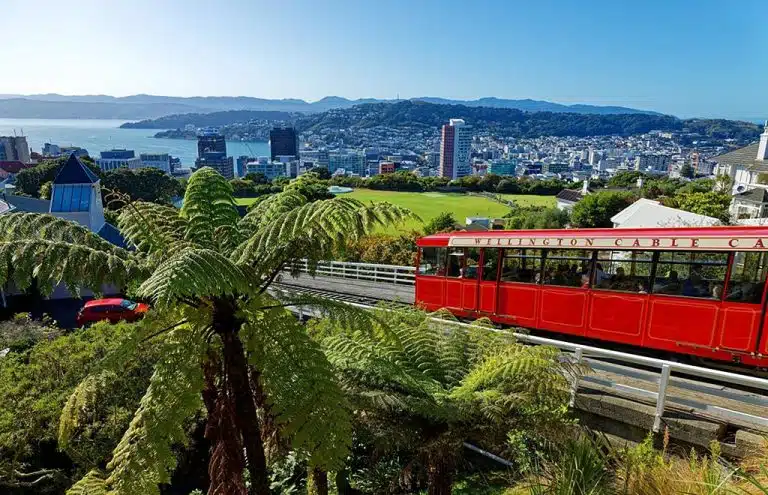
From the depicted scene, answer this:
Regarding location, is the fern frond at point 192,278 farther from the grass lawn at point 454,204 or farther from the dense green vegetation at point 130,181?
the dense green vegetation at point 130,181

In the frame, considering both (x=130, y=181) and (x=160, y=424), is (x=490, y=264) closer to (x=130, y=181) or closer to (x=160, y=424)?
(x=160, y=424)

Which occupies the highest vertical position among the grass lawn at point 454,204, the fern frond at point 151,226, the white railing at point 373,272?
the fern frond at point 151,226

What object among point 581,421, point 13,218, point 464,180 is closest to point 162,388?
point 13,218

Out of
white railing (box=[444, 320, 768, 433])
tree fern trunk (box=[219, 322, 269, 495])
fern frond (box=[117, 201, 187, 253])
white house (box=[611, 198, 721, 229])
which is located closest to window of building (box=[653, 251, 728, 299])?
white railing (box=[444, 320, 768, 433])

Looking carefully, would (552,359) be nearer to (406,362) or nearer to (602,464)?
(602,464)

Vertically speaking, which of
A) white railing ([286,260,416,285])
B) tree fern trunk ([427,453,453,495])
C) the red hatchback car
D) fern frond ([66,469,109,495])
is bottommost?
the red hatchback car

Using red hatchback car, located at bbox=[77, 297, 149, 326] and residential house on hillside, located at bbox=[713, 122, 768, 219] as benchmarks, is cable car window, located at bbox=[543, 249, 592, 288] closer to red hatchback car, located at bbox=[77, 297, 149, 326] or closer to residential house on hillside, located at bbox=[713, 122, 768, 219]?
red hatchback car, located at bbox=[77, 297, 149, 326]

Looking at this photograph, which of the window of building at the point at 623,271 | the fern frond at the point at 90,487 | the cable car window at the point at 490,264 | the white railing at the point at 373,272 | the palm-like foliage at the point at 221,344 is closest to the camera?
the palm-like foliage at the point at 221,344

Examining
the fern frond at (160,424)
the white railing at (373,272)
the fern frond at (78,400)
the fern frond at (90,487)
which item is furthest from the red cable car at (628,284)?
the white railing at (373,272)
